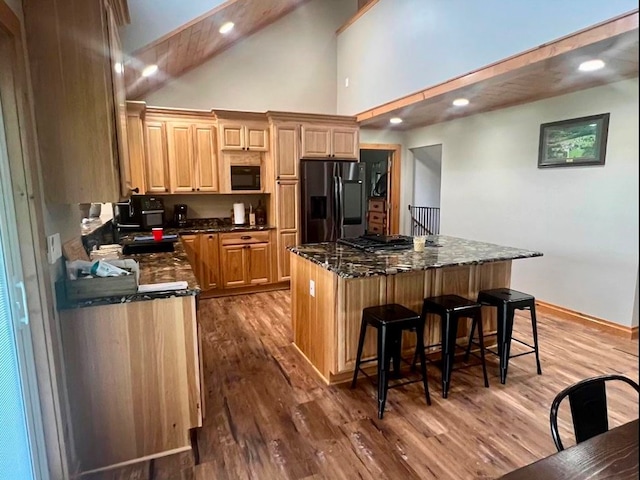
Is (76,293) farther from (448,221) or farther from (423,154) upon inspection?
(423,154)

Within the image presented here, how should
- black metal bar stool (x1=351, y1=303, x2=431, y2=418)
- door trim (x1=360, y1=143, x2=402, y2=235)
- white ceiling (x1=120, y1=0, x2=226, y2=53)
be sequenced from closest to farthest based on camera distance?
1. black metal bar stool (x1=351, y1=303, x2=431, y2=418)
2. white ceiling (x1=120, y1=0, x2=226, y2=53)
3. door trim (x1=360, y1=143, x2=402, y2=235)

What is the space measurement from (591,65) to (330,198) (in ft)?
9.82

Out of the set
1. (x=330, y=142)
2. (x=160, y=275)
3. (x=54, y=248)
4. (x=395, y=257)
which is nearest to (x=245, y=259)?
(x=330, y=142)

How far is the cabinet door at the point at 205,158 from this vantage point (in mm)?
4832

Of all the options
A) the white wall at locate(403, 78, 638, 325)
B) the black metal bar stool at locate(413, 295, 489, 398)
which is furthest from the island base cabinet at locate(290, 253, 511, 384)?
the white wall at locate(403, 78, 638, 325)

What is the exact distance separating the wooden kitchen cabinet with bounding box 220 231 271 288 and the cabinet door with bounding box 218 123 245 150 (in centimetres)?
108

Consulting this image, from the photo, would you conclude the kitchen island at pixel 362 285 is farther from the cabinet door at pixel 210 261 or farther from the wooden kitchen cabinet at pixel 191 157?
the wooden kitchen cabinet at pixel 191 157

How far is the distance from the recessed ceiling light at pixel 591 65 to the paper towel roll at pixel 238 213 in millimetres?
3813

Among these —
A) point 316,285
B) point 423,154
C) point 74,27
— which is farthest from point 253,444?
point 423,154

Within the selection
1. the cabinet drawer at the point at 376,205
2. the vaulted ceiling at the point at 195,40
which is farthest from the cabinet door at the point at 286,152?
the cabinet drawer at the point at 376,205

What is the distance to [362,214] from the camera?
5.34m

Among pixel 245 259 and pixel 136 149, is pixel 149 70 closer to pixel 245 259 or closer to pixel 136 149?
pixel 136 149

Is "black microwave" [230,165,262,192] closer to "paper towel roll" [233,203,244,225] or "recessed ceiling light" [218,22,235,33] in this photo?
"paper towel roll" [233,203,244,225]

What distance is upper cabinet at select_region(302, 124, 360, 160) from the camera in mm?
5090
